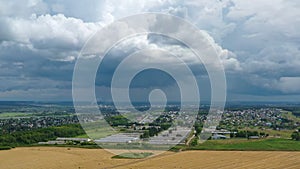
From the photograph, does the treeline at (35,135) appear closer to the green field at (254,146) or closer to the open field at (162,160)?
the open field at (162,160)

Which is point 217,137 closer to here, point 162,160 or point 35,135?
point 162,160

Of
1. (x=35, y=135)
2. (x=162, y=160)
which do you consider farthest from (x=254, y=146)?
(x=35, y=135)

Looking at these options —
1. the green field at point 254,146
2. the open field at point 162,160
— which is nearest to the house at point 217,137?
the green field at point 254,146

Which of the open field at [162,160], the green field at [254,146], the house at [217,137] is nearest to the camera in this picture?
the open field at [162,160]

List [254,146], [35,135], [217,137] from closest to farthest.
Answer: [254,146]
[217,137]
[35,135]

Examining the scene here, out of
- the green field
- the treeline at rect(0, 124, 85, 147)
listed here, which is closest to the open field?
the green field

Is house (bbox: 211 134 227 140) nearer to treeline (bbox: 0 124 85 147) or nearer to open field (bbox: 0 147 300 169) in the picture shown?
open field (bbox: 0 147 300 169)
